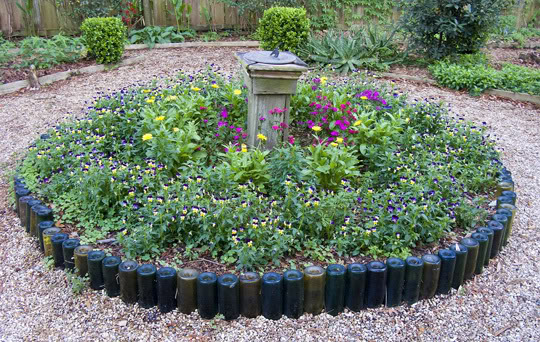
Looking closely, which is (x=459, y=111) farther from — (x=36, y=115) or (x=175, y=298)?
(x=36, y=115)

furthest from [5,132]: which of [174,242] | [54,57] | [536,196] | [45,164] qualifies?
[536,196]


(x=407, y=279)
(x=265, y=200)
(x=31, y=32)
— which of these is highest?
(x=31, y=32)

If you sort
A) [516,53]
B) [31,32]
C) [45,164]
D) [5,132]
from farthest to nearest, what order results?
[516,53], [31,32], [5,132], [45,164]

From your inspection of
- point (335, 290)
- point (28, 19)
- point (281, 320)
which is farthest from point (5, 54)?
point (335, 290)

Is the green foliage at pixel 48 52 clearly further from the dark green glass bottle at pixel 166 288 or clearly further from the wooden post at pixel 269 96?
the dark green glass bottle at pixel 166 288

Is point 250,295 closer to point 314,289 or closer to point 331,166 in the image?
point 314,289

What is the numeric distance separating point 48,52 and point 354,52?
4.90 m

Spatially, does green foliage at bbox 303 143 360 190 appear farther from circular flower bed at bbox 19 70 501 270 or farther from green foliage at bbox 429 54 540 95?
green foliage at bbox 429 54 540 95

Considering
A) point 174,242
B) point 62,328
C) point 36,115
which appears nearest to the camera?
point 62,328

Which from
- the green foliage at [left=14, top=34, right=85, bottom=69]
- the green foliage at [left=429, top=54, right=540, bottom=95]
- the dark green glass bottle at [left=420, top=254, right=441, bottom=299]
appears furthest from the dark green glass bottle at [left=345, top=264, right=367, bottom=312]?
the green foliage at [left=14, top=34, right=85, bottom=69]

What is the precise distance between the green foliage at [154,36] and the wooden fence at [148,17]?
592 mm

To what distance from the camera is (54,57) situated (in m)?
7.60

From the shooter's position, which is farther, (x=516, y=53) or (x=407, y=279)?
(x=516, y=53)

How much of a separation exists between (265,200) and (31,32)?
8030 mm
